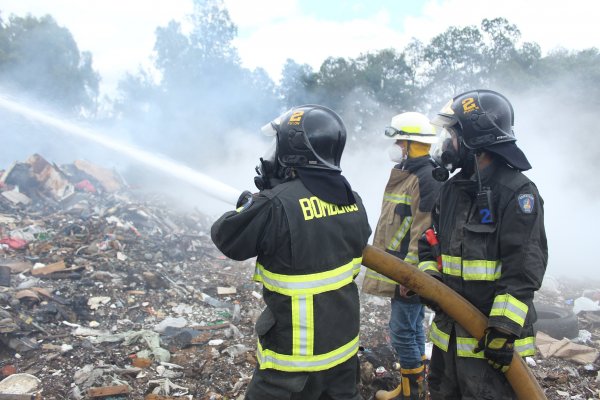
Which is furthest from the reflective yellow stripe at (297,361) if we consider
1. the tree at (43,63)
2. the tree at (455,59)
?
the tree at (43,63)

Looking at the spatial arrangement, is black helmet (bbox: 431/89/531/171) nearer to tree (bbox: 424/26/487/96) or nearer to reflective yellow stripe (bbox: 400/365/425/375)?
reflective yellow stripe (bbox: 400/365/425/375)

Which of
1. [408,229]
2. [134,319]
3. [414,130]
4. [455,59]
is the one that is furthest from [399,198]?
[455,59]

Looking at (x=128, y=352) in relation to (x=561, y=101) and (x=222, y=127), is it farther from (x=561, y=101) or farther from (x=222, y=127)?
(x=222, y=127)

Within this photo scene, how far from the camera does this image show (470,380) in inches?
81.6

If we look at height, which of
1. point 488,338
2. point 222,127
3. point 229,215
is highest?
point 222,127

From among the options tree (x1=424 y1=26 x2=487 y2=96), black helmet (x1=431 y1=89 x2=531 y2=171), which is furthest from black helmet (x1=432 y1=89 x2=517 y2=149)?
tree (x1=424 y1=26 x2=487 y2=96)

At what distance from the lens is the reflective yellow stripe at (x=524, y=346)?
2.09 metres

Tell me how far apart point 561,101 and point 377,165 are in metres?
6.89

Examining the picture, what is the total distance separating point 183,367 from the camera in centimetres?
379

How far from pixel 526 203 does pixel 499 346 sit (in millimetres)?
684

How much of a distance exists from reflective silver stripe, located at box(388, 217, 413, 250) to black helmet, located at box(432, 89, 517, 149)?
1.09 metres

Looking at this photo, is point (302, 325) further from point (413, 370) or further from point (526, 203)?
point (413, 370)

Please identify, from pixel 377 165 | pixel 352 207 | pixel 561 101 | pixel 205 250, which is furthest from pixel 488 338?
pixel 561 101

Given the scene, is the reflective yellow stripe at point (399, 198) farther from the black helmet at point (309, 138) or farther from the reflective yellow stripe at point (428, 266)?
the black helmet at point (309, 138)
